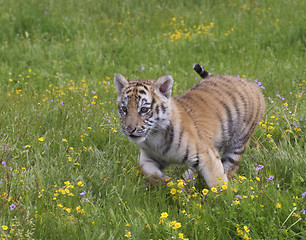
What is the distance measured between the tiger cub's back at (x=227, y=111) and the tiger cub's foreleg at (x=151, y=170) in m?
0.65

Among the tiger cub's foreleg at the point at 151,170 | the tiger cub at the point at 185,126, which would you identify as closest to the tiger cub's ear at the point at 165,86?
the tiger cub at the point at 185,126

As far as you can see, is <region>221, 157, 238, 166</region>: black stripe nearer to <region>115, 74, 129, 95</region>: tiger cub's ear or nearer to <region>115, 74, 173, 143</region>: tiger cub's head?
<region>115, 74, 173, 143</region>: tiger cub's head

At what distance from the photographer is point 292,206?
3557 millimetres

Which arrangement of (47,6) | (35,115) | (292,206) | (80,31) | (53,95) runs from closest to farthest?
(292,206) → (35,115) → (53,95) → (80,31) → (47,6)

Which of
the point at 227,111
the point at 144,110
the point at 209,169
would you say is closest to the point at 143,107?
the point at 144,110

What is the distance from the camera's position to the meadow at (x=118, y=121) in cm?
354

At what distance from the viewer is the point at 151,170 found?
447cm

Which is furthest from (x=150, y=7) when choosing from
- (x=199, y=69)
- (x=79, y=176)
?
(x=79, y=176)

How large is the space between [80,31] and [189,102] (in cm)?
610

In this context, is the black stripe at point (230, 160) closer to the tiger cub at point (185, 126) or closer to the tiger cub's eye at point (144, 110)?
the tiger cub at point (185, 126)

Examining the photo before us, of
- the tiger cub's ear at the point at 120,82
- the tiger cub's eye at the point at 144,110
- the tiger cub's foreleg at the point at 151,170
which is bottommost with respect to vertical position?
the tiger cub's foreleg at the point at 151,170

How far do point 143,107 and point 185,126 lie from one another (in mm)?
493

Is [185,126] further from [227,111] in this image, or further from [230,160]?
[230,160]

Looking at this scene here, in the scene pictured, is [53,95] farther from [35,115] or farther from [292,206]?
[292,206]
